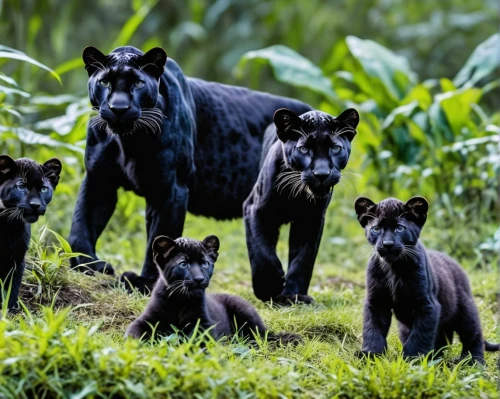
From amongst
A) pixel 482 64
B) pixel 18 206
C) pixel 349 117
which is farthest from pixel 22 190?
pixel 482 64

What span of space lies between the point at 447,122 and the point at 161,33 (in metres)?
7.40

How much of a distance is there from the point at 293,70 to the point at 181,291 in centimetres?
563

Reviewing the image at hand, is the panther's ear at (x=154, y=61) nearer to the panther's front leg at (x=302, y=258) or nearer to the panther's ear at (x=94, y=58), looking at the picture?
the panther's ear at (x=94, y=58)

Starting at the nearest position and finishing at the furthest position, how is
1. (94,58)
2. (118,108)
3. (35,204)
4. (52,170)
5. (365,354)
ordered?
(35,204), (365,354), (52,170), (118,108), (94,58)

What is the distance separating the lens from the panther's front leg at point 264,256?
21.7ft

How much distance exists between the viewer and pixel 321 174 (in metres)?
5.65

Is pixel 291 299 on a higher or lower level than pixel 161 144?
lower

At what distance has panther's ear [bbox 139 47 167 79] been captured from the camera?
589cm

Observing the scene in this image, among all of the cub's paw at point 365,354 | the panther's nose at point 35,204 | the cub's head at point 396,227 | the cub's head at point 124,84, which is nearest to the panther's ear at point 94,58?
the cub's head at point 124,84

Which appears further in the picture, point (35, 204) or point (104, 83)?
point (104, 83)

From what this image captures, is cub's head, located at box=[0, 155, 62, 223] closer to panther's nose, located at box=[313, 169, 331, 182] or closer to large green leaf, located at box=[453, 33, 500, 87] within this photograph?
panther's nose, located at box=[313, 169, 331, 182]

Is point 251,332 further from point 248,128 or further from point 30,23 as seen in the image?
point 30,23

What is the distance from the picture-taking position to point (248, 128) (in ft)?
25.5

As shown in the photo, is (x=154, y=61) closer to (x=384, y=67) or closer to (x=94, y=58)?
(x=94, y=58)
